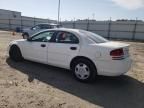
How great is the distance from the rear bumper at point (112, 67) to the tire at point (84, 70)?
19 cm

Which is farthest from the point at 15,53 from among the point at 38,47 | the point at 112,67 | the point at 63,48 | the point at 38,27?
the point at 38,27

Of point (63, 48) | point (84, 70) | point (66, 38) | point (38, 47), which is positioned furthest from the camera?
point (38, 47)

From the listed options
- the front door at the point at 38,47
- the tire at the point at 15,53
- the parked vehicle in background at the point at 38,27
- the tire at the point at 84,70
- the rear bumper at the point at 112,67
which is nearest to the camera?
the rear bumper at the point at 112,67

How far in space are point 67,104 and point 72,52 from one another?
2.08 metres

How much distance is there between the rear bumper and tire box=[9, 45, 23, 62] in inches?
140

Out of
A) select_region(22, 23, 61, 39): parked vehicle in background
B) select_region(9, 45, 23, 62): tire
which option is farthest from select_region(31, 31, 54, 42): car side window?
select_region(22, 23, 61, 39): parked vehicle in background

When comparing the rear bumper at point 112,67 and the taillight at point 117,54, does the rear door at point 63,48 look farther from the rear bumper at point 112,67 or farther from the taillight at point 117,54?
the taillight at point 117,54

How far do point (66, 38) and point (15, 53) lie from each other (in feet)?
8.46

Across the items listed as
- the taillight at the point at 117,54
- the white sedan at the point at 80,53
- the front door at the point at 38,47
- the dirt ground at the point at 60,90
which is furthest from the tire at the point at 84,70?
the front door at the point at 38,47

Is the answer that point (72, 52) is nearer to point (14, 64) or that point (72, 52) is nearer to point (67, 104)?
point (67, 104)

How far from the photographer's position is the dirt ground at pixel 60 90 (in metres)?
4.55

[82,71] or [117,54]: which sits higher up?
[117,54]

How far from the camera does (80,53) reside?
6020 mm

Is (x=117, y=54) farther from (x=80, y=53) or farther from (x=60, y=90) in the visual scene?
(x=60, y=90)
